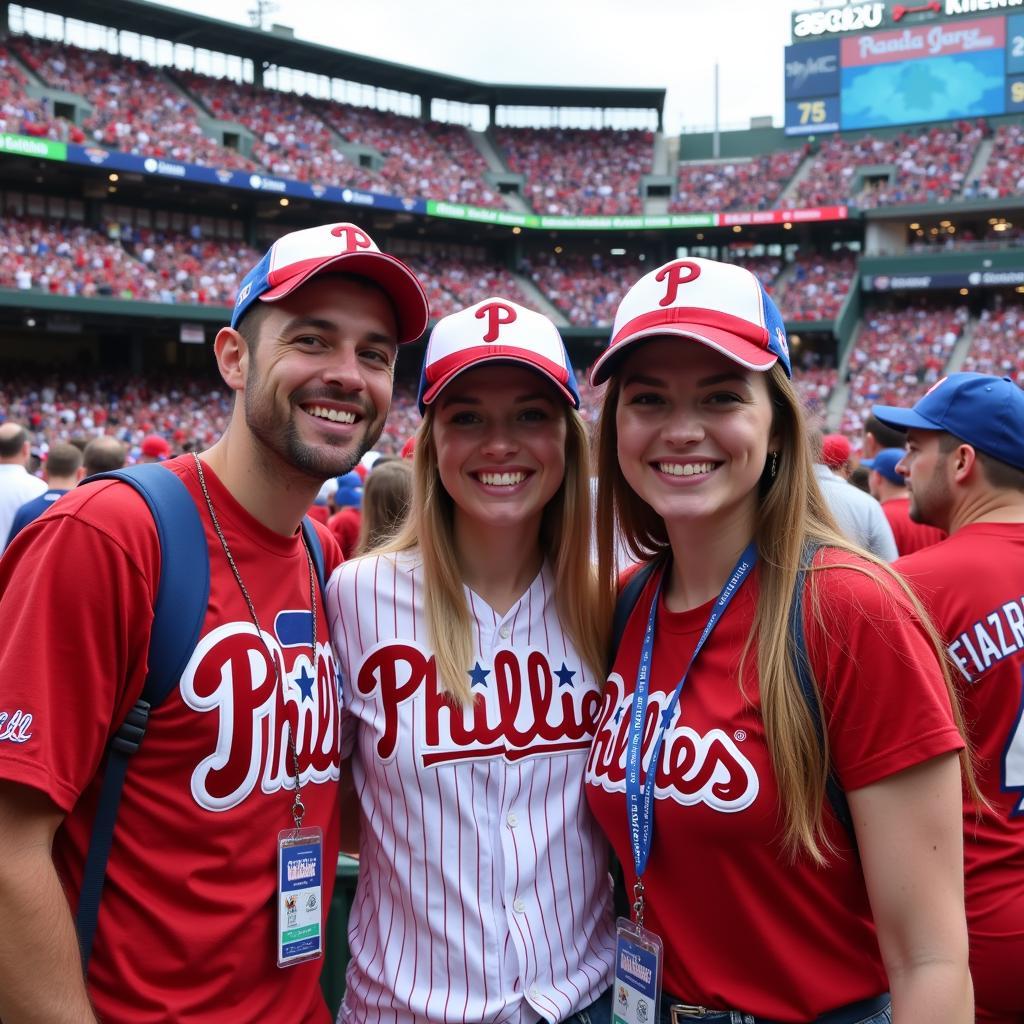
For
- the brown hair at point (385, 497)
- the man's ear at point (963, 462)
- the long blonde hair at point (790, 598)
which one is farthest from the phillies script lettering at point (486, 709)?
the brown hair at point (385, 497)

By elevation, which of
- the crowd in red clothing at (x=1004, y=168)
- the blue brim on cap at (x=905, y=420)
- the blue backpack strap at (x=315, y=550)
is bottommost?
the blue backpack strap at (x=315, y=550)

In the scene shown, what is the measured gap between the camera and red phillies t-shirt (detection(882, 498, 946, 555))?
619 cm

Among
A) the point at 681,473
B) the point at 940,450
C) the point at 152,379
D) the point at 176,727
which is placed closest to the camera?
the point at 176,727

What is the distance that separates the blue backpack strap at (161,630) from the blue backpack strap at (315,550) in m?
0.41

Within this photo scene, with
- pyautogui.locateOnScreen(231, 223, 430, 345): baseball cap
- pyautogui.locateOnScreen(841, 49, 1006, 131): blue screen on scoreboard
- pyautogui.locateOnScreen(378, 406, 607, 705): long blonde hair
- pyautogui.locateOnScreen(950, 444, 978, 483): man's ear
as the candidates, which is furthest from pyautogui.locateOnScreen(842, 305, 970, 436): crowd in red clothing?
pyautogui.locateOnScreen(231, 223, 430, 345): baseball cap

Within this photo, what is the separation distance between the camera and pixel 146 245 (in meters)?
32.4

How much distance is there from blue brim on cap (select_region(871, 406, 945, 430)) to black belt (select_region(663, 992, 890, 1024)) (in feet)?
6.74

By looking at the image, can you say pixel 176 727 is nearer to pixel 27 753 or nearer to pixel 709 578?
pixel 27 753

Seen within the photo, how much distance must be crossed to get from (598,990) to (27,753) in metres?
1.36

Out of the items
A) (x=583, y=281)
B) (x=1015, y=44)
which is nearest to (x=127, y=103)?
(x=583, y=281)

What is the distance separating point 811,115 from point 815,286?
6.65 meters

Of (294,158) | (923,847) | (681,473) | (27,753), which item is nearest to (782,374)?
(681,473)

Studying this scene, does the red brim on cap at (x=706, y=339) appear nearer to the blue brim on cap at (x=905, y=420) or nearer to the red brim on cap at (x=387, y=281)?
the red brim on cap at (x=387, y=281)

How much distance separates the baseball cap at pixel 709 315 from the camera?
85.0 inches
